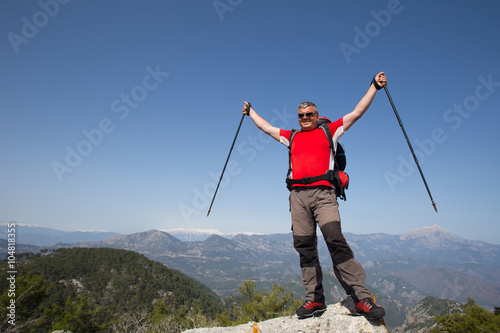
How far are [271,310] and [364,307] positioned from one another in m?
26.4

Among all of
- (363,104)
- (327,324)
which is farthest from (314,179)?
(327,324)

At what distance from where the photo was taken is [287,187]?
3920 millimetres

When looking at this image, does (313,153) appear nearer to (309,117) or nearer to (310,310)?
(309,117)

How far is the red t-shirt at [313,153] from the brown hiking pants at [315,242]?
220 mm

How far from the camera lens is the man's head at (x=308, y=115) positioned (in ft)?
12.7

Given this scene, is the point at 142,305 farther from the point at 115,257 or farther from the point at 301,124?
the point at 301,124

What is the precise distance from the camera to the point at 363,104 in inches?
142

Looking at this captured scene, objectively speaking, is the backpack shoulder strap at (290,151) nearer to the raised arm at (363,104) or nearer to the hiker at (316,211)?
the hiker at (316,211)

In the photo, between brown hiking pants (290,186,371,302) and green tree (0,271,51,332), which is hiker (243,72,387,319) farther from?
green tree (0,271,51,332)

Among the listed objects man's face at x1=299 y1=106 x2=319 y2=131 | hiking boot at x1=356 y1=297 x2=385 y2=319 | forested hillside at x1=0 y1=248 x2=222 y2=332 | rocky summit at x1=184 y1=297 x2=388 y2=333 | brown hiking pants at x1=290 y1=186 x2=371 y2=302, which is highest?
man's face at x1=299 y1=106 x2=319 y2=131

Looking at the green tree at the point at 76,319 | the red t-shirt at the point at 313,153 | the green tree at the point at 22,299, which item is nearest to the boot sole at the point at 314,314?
the red t-shirt at the point at 313,153

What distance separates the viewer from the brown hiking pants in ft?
10.2

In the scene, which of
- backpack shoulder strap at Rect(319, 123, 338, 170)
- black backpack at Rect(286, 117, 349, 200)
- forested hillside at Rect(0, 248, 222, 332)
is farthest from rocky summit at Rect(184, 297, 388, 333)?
forested hillside at Rect(0, 248, 222, 332)

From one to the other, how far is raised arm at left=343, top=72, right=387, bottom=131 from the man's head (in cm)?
47
